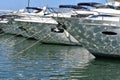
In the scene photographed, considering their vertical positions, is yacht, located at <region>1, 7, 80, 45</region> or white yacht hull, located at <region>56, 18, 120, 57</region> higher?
white yacht hull, located at <region>56, 18, 120, 57</region>

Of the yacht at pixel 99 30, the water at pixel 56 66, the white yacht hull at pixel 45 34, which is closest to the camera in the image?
the water at pixel 56 66

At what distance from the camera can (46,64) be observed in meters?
19.3

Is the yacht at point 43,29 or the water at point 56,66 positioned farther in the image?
the yacht at point 43,29

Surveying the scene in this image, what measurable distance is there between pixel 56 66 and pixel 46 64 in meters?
0.73

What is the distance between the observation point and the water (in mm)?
16062

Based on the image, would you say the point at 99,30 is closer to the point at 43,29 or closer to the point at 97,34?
the point at 97,34

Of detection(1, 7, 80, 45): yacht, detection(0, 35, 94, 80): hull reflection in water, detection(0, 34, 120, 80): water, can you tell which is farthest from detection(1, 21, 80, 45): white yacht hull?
detection(0, 34, 120, 80): water

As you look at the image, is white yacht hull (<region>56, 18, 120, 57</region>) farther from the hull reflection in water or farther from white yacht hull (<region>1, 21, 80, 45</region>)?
white yacht hull (<region>1, 21, 80, 45</region>)

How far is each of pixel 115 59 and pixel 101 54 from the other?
0.73m

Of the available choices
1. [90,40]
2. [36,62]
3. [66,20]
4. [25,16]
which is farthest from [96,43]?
[25,16]

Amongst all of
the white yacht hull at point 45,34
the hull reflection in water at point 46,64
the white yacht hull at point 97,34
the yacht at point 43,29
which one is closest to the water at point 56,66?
the hull reflection in water at point 46,64

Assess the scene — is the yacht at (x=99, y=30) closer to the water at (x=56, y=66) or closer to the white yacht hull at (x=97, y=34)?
the white yacht hull at (x=97, y=34)

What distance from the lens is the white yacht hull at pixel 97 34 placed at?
2005 cm

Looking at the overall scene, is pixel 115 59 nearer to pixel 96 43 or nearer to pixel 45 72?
pixel 96 43
